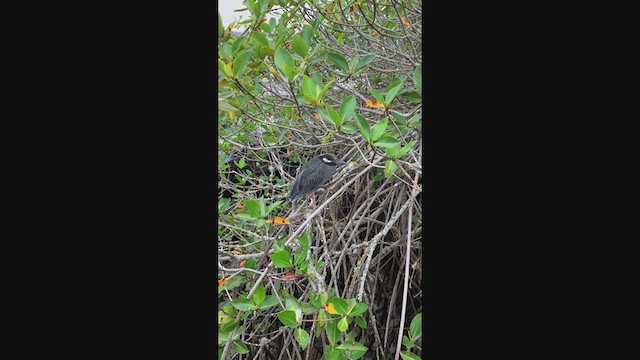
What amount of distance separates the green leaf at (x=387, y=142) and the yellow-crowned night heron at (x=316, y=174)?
0.14 meters

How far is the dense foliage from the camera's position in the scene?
624 mm

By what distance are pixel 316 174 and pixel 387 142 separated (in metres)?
0.18

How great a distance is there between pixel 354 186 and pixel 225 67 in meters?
0.45

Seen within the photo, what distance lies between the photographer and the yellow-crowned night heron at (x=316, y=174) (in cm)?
76

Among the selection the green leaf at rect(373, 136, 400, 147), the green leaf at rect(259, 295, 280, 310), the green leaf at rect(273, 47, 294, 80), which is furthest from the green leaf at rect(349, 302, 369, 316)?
the green leaf at rect(273, 47, 294, 80)

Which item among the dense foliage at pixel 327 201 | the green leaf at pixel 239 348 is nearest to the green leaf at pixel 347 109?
the dense foliage at pixel 327 201

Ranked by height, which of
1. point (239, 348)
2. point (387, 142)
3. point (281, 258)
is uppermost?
point (387, 142)

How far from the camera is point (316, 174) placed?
762mm

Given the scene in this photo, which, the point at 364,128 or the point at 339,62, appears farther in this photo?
the point at 339,62

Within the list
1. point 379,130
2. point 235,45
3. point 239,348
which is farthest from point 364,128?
point 239,348

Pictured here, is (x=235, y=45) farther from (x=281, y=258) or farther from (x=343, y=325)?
(x=343, y=325)

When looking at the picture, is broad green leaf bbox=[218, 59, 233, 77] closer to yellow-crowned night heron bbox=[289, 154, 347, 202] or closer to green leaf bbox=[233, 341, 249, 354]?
yellow-crowned night heron bbox=[289, 154, 347, 202]
